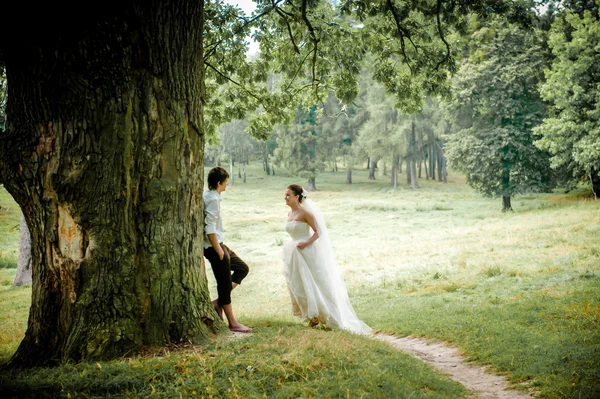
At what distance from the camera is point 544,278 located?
11.1 meters

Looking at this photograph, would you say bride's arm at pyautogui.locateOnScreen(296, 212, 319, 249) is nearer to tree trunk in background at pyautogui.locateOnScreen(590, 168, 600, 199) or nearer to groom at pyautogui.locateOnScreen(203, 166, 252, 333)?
groom at pyautogui.locateOnScreen(203, 166, 252, 333)

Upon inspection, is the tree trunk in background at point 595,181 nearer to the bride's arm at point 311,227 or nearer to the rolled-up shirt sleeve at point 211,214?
the bride's arm at point 311,227

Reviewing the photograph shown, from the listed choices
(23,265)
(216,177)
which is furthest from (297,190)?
(23,265)

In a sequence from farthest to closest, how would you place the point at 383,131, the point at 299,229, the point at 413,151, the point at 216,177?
the point at 413,151
the point at 383,131
the point at 299,229
the point at 216,177

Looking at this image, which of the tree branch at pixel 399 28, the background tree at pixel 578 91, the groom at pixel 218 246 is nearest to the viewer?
the groom at pixel 218 246

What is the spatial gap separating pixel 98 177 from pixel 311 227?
14.3 ft

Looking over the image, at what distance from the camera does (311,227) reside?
809cm

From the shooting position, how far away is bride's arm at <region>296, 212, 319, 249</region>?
26.1 ft

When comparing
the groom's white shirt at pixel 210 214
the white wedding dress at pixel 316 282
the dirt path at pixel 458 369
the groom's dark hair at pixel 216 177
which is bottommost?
the dirt path at pixel 458 369

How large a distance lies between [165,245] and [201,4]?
9.53 ft

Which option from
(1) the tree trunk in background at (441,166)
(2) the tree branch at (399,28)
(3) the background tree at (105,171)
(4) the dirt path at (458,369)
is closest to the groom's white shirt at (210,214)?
(3) the background tree at (105,171)

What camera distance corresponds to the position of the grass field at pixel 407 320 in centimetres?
390

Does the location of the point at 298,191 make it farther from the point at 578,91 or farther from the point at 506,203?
the point at 506,203

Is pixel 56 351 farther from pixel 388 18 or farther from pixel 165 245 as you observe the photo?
pixel 388 18
